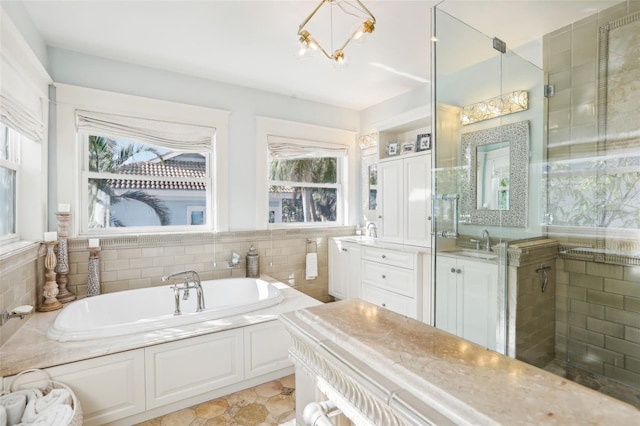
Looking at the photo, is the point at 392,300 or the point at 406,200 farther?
the point at 406,200

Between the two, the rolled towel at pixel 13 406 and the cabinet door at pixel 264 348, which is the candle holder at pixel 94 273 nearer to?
the rolled towel at pixel 13 406

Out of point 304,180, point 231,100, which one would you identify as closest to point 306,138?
point 304,180

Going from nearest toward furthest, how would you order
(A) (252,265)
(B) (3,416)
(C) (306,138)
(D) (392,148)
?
(B) (3,416) → (A) (252,265) → (D) (392,148) → (C) (306,138)

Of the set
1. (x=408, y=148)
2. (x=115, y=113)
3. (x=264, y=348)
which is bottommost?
(x=264, y=348)

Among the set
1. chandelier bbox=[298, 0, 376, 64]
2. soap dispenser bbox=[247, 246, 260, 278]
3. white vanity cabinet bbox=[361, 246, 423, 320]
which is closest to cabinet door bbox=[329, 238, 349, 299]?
white vanity cabinet bbox=[361, 246, 423, 320]

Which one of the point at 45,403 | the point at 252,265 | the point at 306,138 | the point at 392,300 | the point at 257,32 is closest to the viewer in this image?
the point at 45,403

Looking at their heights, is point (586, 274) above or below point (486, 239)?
below

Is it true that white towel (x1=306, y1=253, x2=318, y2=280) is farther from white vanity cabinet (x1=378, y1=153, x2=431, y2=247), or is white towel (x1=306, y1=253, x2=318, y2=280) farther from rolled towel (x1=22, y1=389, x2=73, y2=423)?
rolled towel (x1=22, y1=389, x2=73, y2=423)


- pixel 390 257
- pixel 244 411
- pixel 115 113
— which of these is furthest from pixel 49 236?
pixel 390 257

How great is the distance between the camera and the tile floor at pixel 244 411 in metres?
2.00

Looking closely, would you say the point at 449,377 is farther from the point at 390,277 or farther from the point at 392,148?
the point at 392,148

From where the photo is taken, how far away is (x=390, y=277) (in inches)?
127

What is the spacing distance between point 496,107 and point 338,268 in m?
2.45

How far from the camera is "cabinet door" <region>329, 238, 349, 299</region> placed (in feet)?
12.7
